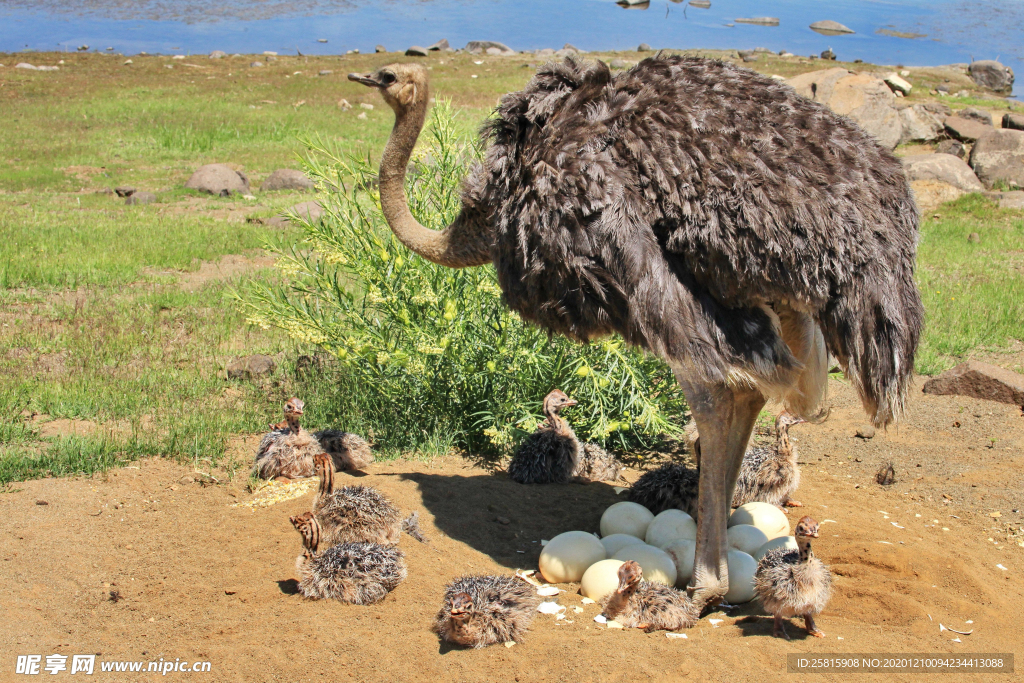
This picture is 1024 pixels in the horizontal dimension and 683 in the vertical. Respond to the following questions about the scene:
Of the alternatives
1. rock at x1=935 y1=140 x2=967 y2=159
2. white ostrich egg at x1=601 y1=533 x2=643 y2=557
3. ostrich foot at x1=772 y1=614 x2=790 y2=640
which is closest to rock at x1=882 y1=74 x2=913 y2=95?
rock at x1=935 y1=140 x2=967 y2=159

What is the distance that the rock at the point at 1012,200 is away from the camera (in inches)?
556

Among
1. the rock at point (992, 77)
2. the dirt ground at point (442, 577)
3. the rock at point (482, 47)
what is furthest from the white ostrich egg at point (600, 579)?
the rock at point (482, 47)

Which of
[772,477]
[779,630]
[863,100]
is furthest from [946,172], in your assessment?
[779,630]

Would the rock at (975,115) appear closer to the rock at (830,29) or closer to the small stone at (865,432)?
the small stone at (865,432)

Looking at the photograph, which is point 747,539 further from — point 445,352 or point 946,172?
point 946,172

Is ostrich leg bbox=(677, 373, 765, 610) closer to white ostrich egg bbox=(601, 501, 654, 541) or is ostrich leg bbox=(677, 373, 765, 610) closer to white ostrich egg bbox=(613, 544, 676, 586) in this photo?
white ostrich egg bbox=(613, 544, 676, 586)

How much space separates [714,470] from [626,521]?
3.18 feet

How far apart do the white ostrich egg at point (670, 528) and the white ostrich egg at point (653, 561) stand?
0.82 feet

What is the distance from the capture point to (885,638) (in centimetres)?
414

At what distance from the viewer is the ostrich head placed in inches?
203

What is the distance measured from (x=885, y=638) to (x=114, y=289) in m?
8.59

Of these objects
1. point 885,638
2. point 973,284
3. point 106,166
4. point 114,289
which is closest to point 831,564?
point 885,638

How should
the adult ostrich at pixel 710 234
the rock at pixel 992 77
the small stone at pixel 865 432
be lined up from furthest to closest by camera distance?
the rock at pixel 992 77
the small stone at pixel 865 432
the adult ostrich at pixel 710 234

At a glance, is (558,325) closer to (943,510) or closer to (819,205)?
(819,205)
